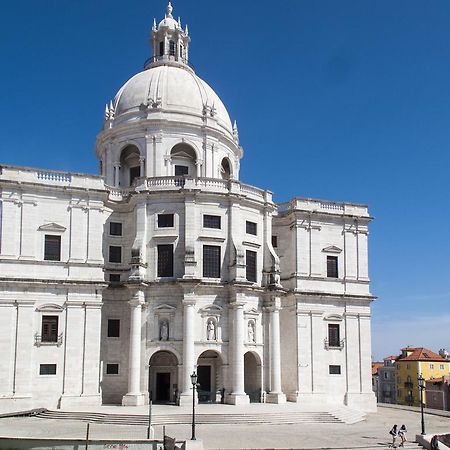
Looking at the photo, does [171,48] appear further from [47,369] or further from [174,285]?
[47,369]

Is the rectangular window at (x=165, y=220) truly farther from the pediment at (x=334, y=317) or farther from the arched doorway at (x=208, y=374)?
the pediment at (x=334, y=317)

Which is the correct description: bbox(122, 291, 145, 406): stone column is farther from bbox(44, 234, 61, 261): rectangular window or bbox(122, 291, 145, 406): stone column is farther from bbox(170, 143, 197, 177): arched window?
bbox(170, 143, 197, 177): arched window

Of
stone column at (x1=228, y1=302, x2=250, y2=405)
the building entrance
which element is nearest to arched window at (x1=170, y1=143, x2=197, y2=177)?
stone column at (x1=228, y1=302, x2=250, y2=405)

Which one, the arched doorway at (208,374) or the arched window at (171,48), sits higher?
the arched window at (171,48)

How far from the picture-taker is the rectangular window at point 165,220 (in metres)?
47.8

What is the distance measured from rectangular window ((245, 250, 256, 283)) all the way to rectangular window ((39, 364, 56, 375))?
1484 cm

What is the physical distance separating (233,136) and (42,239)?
20.3 m

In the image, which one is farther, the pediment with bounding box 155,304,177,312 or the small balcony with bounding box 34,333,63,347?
the pediment with bounding box 155,304,177,312

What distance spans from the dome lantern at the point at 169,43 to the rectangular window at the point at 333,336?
26.1 m

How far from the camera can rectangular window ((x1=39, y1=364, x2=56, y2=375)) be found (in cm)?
4456

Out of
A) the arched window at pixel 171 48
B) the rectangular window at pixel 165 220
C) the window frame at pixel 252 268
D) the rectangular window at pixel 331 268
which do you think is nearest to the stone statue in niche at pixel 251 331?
the window frame at pixel 252 268

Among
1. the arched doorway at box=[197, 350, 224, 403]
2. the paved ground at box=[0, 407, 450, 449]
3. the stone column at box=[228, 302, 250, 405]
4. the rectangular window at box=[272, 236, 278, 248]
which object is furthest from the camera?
the rectangular window at box=[272, 236, 278, 248]

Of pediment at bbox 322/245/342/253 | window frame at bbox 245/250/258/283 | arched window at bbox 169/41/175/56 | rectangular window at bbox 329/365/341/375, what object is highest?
arched window at bbox 169/41/175/56

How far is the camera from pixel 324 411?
43312 mm
